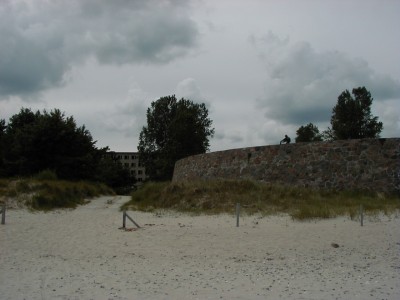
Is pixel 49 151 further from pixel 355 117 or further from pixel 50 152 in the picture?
pixel 355 117

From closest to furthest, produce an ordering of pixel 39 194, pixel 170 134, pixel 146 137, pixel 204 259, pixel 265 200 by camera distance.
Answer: pixel 204 259
pixel 265 200
pixel 39 194
pixel 170 134
pixel 146 137

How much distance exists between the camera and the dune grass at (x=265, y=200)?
1391 cm

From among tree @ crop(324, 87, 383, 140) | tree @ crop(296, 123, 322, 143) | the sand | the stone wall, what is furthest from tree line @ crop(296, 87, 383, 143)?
the sand

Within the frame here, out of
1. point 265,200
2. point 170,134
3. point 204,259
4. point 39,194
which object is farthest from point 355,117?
point 204,259

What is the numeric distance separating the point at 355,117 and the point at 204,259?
32.7 meters

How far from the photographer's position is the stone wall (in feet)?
53.5

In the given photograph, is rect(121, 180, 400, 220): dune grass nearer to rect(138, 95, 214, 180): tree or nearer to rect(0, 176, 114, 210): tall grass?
rect(0, 176, 114, 210): tall grass

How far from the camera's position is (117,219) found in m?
15.5

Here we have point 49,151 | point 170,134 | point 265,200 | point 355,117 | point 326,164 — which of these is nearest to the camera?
point 265,200

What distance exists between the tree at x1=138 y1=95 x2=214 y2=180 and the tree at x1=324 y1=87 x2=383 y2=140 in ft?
44.3

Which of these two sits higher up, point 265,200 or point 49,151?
point 49,151

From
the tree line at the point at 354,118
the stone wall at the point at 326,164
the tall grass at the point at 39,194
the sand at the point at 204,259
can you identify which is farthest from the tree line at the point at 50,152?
the tree line at the point at 354,118

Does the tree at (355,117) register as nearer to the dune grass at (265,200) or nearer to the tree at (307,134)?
the tree at (307,134)

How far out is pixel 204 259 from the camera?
351 inches
